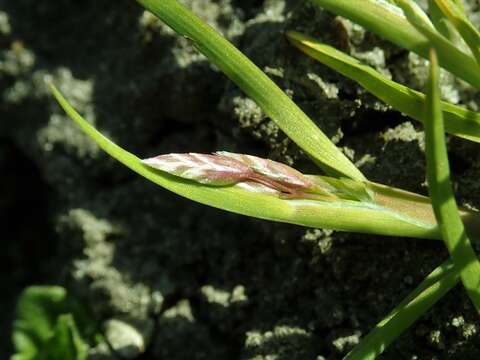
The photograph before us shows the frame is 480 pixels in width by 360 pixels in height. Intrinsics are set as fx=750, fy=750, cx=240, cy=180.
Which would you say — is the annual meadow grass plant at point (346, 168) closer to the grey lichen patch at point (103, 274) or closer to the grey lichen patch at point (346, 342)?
the grey lichen patch at point (346, 342)

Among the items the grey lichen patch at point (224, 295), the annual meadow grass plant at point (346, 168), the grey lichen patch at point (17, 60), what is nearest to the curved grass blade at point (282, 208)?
the annual meadow grass plant at point (346, 168)

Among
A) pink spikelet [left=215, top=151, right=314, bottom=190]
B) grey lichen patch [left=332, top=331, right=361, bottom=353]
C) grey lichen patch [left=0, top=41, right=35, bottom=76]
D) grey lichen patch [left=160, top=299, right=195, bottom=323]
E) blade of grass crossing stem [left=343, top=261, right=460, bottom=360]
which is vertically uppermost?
grey lichen patch [left=0, top=41, right=35, bottom=76]

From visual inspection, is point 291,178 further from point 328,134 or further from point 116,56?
point 116,56

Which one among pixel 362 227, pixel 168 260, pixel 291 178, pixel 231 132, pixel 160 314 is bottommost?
pixel 362 227

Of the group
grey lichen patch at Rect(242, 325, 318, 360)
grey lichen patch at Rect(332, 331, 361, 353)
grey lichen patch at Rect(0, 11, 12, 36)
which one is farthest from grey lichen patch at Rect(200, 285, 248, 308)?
grey lichen patch at Rect(0, 11, 12, 36)

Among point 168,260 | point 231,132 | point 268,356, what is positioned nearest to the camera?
point 268,356

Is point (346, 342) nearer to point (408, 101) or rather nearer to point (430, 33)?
point (408, 101)

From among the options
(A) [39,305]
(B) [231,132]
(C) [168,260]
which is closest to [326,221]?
(B) [231,132]

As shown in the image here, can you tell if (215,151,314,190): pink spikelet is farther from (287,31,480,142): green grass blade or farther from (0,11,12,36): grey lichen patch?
(0,11,12,36): grey lichen patch
